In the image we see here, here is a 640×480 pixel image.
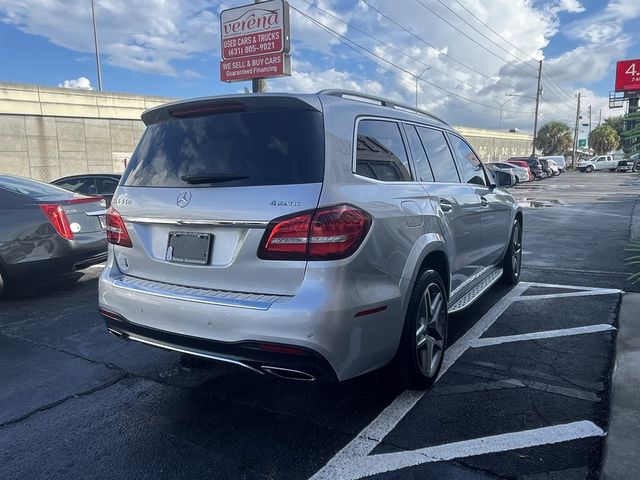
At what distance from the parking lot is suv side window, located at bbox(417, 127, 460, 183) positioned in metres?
1.46

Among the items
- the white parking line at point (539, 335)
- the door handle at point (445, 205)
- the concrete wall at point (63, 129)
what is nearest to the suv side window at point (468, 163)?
the door handle at point (445, 205)

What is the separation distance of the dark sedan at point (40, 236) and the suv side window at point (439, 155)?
4.20m

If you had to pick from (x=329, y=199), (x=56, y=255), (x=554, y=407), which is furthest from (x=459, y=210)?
(x=56, y=255)

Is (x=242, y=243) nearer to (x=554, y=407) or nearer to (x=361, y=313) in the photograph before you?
(x=361, y=313)

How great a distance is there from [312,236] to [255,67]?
1773 centimetres

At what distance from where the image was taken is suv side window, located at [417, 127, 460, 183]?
13.1ft

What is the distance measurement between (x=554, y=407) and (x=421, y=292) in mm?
1117

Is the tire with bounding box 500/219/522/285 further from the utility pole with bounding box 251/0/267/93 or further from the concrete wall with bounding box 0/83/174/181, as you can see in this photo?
the concrete wall with bounding box 0/83/174/181

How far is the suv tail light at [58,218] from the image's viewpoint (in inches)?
226

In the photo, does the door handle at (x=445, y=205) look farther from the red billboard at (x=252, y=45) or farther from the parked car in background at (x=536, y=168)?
the parked car in background at (x=536, y=168)

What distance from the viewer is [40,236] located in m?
5.68

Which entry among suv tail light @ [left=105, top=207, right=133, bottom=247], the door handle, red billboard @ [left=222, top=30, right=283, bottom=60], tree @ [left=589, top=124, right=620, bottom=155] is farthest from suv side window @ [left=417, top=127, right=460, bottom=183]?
tree @ [left=589, top=124, right=620, bottom=155]

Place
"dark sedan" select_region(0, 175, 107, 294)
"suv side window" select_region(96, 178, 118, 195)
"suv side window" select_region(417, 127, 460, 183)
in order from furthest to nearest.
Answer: "suv side window" select_region(96, 178, 118, 195) < "dark sedan" select_region(0, 175, 107, 294) < "suv side window" select_region(417, 127, 460, 183)

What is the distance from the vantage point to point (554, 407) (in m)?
3.18
